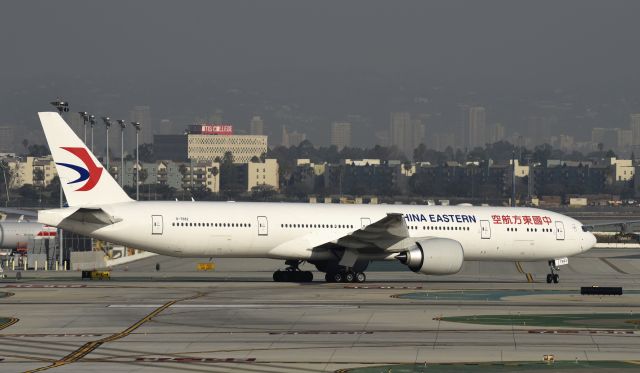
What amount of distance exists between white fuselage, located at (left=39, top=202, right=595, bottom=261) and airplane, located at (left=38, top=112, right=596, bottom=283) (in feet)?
0.14

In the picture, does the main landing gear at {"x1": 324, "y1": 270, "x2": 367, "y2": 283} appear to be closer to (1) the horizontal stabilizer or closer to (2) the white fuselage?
(2) the white fuselage

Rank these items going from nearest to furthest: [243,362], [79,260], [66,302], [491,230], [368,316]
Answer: [243,362]
[368,316]
[66,302]
[491,230]
[79,260]

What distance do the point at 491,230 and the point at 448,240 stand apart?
3.74 meters

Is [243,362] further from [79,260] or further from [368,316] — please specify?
[79,260]

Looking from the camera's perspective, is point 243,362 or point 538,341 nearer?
point 243,362

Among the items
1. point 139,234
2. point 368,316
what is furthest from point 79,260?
point 368,316

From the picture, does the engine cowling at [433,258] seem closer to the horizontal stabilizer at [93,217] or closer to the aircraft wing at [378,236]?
the aircraft wing at [378,236]

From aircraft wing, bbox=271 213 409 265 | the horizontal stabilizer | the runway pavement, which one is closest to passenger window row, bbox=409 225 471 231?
aircraft wing, bbox=271 213 409 265

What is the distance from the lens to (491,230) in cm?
5444

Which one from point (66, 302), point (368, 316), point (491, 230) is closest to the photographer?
point (368, 316)

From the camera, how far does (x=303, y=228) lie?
52.0 meters

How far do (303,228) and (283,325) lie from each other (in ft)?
55.6

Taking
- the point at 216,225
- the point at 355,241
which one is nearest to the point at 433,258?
the point at 355,241

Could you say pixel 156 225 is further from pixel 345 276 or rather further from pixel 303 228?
pixel 345 276
